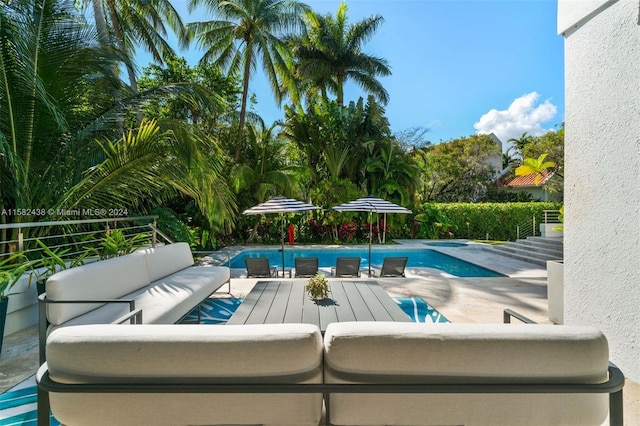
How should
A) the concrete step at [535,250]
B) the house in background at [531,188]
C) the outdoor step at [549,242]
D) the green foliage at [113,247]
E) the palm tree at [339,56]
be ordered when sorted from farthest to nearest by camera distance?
the house in background at [531,188] < the palm tree at [339,56] < the outdoor step at [549,242] < the concrete step at [535,250] < the green foliage at [113,247]

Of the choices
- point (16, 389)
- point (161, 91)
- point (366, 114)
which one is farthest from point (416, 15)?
point (16, 389)

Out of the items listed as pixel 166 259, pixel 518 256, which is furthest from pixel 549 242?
pixel 166 259

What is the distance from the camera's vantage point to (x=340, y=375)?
63.4 inches

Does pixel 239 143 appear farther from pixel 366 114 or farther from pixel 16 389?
pixel 16 389

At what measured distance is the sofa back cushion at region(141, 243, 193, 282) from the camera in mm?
5199

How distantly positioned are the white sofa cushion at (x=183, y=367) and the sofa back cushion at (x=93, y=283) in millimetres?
2106

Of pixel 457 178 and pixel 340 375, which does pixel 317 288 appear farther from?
pixel 457 178

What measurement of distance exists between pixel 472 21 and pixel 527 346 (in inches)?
439

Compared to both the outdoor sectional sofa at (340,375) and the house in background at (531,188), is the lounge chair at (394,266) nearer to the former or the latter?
the outdoor sectional sofa at (340,375)

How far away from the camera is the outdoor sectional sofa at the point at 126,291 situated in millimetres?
3316

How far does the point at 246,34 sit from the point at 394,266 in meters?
12.2

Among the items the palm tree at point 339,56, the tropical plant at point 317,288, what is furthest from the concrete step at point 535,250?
the palm tree at point 339,56

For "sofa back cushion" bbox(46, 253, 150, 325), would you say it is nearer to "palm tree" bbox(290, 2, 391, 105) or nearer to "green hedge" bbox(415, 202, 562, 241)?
"green hedge" bbox(415, 202, 562, 241)

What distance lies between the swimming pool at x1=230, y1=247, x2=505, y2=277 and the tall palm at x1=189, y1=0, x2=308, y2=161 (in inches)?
173
